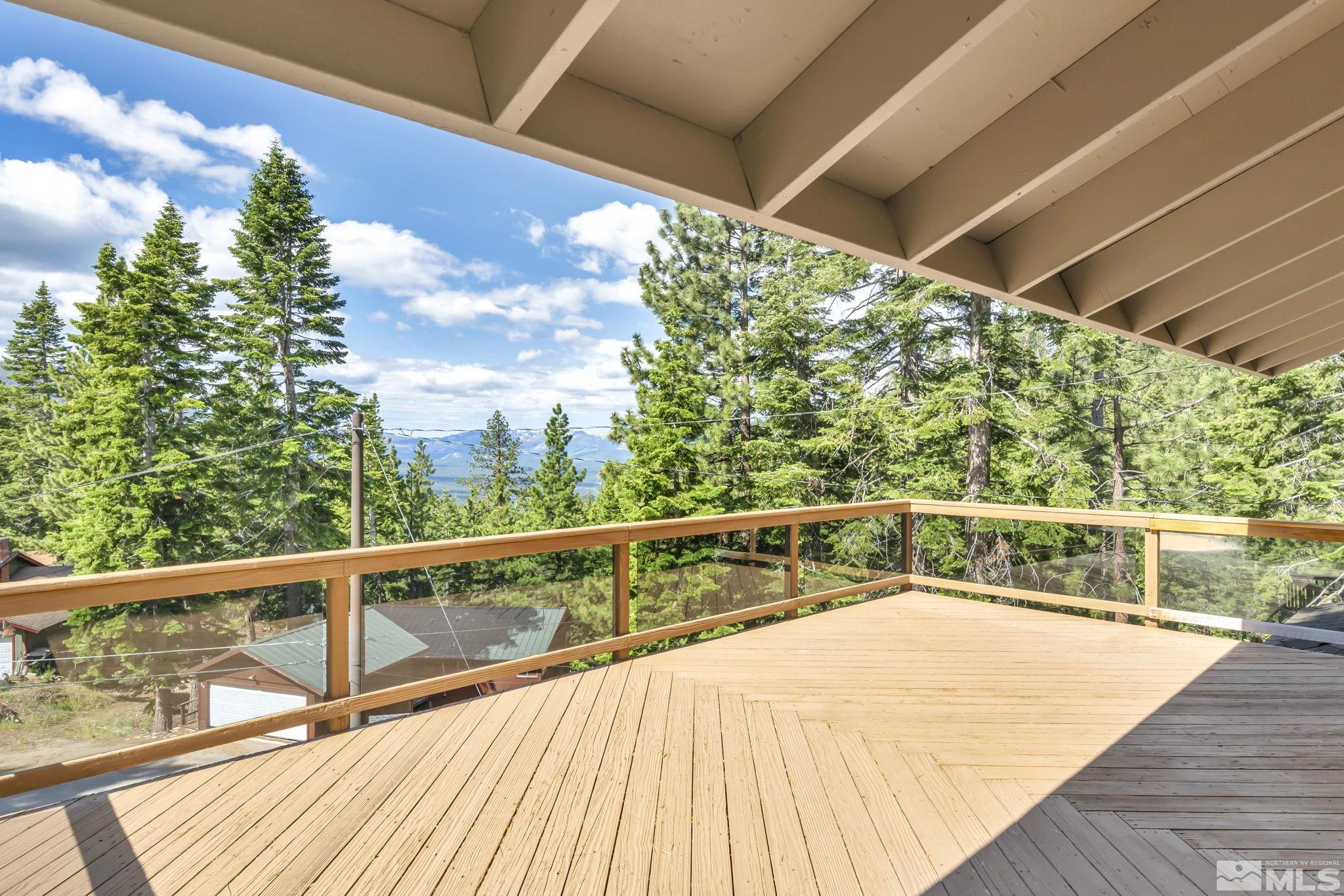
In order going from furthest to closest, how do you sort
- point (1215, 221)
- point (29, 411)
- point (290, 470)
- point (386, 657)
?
point (29, 411) < point (290, 470) < point (386, 657) < point (1215, 221)

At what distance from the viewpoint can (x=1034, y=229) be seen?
120 inches

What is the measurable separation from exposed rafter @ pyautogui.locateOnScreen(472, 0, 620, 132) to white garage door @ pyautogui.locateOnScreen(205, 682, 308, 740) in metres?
2.50

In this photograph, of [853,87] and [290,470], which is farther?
[290,470]

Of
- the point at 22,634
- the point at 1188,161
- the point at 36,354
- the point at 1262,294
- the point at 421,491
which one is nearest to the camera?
the point at 22,634

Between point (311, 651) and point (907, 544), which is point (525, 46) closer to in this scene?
point (311, 651)

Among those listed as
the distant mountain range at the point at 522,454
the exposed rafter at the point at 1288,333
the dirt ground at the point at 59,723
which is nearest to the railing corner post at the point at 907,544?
the exposed rafter at the point at 1288,333

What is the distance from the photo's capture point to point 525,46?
1562mm

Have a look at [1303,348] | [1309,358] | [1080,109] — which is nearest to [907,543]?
[1303,348]

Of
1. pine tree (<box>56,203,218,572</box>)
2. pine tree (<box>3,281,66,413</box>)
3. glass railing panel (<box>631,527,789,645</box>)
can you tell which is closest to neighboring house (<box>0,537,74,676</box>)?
glass railing panel (<box>631,527,789,645</box>)

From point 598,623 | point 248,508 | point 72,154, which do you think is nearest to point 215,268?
point 72,154

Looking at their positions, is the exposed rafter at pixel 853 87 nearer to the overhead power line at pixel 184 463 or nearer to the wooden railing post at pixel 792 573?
the wooden railing post at pixel 792 573

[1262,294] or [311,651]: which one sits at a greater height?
[1262,294]
